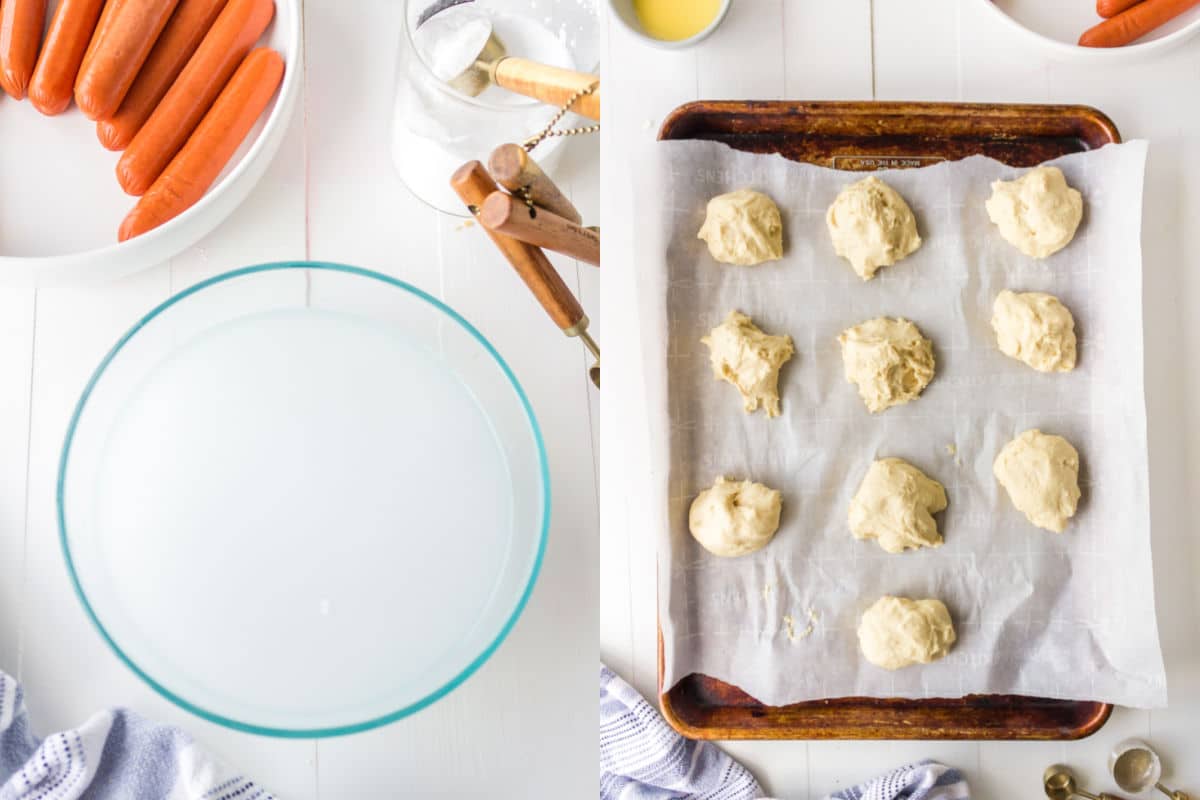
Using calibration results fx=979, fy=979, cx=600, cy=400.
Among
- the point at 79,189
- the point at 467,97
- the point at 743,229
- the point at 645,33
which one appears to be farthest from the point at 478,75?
the point at 79,189

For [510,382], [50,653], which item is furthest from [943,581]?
[50,653]

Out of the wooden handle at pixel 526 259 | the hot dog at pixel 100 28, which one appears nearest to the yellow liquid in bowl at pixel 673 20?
the wooden handle at pixel 526 259

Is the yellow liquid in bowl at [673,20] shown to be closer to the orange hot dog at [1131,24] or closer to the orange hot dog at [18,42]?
the orange hot dog at [1131,24]

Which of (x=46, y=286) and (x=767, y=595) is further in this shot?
(x=46, y=286)

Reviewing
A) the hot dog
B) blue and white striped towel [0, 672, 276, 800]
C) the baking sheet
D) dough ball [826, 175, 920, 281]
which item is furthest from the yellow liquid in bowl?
blue and white striped towel [0, 672, 276, 800]

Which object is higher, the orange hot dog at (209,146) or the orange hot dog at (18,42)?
the orange hot dog at (18,42)

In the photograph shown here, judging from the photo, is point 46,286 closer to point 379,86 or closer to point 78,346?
point 78,346
